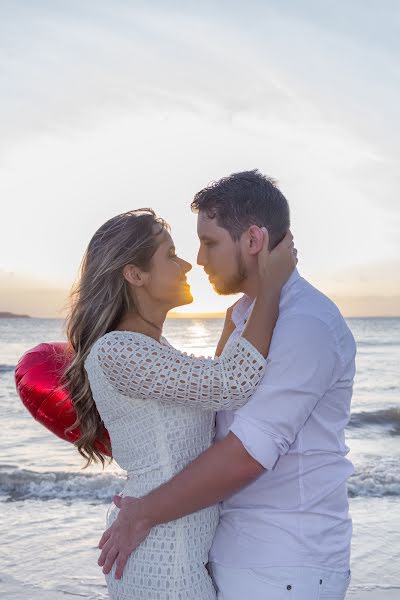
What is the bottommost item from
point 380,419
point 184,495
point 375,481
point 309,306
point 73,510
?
point 380,419

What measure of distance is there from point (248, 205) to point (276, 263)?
0.19m

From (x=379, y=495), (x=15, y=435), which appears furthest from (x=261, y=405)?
(x=15, y=435)

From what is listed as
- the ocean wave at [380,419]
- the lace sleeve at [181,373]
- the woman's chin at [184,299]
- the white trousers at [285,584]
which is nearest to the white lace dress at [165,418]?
the lace sleeve at [181,373]

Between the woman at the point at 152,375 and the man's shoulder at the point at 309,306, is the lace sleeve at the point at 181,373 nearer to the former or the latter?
the woman at the point at 152,375

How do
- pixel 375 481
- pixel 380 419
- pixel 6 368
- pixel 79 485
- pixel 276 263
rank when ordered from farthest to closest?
pixel 6 368
pixel 380 419
pixel 375 481
pixel 79 485
pixel 276 263

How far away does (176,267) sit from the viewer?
2645 mm

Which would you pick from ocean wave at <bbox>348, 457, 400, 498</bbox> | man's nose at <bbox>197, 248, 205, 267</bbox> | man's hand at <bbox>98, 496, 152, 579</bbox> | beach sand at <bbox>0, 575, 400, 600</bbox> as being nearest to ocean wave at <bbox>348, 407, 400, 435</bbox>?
ocean wave at <bbox>348, 457, 400, 498</bbox>

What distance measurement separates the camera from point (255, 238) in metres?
2.35

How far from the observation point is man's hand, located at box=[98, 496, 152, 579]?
2230mm

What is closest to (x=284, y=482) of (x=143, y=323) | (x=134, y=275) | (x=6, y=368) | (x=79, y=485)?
(x=143, y=323)

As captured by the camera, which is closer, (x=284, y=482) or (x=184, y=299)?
(x=284, y=482)

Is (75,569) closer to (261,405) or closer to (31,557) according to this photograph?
(31,557)

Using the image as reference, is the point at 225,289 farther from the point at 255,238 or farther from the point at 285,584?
the point at 285,584

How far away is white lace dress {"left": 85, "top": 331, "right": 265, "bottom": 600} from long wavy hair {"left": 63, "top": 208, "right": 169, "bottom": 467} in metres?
0.16
